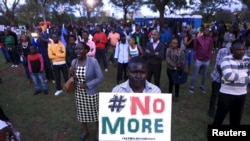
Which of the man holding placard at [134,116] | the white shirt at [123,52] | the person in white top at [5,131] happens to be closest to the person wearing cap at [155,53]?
the white shirt at [123,52]

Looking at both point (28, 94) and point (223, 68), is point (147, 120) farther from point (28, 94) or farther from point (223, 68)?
point (28, 94)

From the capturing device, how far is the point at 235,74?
4031 mm

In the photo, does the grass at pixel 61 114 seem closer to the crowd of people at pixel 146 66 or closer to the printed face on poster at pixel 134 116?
the crowd of people at pixel 146 66

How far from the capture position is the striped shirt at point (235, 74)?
4039 mm

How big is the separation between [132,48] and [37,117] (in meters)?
3.31

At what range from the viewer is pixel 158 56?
6.91 metres

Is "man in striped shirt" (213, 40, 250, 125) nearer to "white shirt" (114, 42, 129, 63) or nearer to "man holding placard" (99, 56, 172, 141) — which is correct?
"man holding placard" (99, 56, 172, 141)

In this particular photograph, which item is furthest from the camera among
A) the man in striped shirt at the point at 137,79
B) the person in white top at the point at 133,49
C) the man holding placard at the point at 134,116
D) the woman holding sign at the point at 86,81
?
the person in white top at the point at 133,49

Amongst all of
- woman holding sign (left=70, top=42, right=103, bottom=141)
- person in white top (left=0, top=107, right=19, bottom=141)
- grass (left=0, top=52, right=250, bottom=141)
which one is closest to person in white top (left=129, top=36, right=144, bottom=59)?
grass (left=0, top=52, right=250, bottom=141)

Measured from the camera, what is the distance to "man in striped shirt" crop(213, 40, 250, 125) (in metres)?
4.04

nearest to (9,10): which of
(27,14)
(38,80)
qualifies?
(27,14)

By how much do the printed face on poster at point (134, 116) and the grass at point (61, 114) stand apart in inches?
107

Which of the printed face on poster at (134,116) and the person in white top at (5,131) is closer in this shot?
the printed face on poster at (134,116)

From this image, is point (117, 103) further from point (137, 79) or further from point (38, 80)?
point (38, 80)
